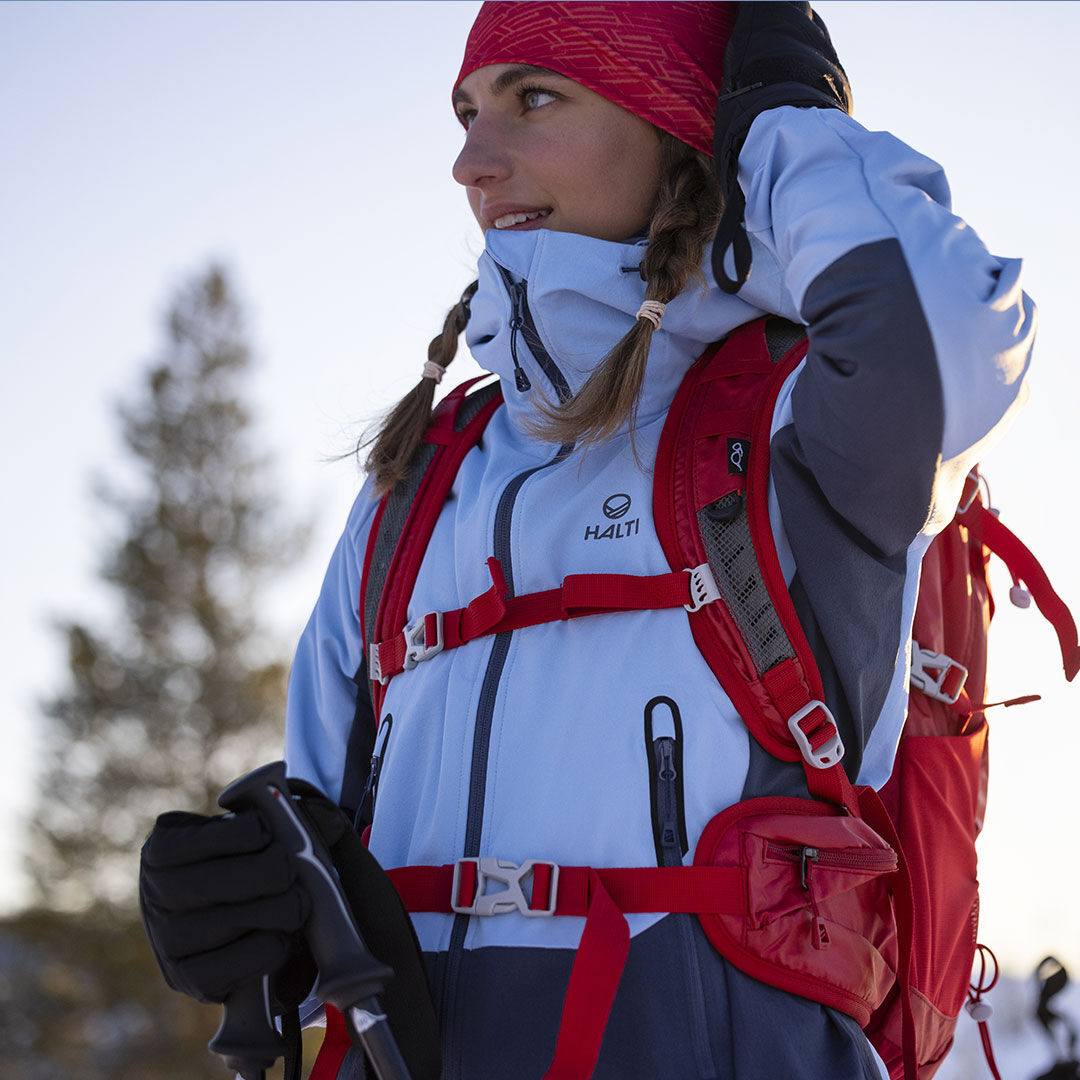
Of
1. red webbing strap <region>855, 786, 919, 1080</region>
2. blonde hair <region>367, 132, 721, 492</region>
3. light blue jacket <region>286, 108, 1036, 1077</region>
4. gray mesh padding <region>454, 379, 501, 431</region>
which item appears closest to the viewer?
light blue jacket <region>286, 108, 1036, 1077</region>

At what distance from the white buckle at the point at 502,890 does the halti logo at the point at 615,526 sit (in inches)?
23.4

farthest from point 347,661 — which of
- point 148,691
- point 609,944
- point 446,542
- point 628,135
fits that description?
point 148,691

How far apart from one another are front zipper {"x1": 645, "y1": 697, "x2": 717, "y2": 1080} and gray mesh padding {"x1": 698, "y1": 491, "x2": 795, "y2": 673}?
0.18 meters

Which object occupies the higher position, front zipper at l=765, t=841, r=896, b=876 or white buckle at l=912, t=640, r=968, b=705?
white buckle at l=912, t=640, r=968, b=705

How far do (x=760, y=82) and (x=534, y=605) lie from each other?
1034mm

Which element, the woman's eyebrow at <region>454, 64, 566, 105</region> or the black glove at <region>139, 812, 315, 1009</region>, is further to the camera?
the woman's eyebrow at <region>454, 64, 566, 105</region>

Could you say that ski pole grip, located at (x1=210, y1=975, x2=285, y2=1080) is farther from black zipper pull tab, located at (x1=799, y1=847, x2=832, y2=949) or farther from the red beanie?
the red beanie

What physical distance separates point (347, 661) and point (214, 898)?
104 centimetres

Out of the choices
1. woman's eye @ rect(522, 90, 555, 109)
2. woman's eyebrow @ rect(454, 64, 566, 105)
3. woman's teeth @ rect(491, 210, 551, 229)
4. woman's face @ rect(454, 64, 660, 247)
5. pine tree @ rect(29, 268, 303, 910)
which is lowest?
pine tree @ rect(29, 268, 303, 910)

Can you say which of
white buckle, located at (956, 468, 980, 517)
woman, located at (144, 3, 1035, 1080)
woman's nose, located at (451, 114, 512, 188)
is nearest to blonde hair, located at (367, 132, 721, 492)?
A: woman, located at (144, 3, 1035, 1080)

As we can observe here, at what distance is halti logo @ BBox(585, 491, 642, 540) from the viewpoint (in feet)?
7.09

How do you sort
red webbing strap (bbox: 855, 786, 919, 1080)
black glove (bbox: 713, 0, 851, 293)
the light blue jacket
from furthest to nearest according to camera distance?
black glove (bbox: 713, 0, 851, 293), red webbing strap (bbox: 855, 786, 919, 1080), the light blue jacket

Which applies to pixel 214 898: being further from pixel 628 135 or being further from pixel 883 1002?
pixel 628 135

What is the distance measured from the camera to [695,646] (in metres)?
2.01
